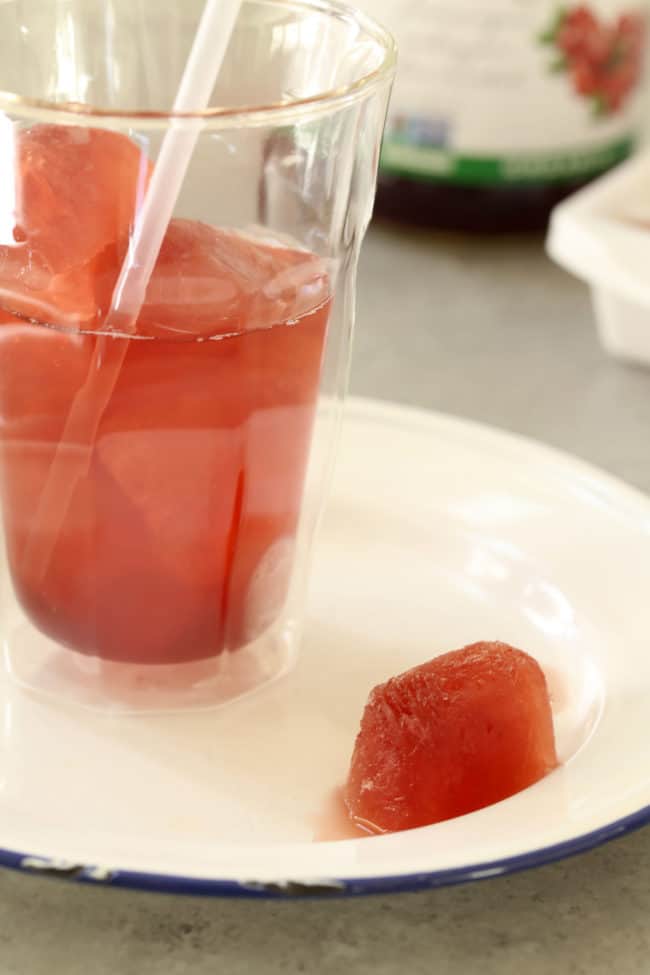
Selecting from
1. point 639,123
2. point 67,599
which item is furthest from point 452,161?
point 67,599

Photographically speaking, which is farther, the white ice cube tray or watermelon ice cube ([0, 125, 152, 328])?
the white ice cube tray

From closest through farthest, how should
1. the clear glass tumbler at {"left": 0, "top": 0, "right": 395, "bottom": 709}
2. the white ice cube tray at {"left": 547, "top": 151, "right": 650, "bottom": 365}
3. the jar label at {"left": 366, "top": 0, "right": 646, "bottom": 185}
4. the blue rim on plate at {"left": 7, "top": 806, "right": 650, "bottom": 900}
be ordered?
the blue rim on plate at {"left": 7, "top": 806, "right": 650, "bottom": 900}, the clear glass tumbler at {"left": 0, "top": 0, "right": 395, "bottom": 709}, the white ice cube tray at {"left": 547, "top": 151, "right": 650, "bottom": 365}, the jar label at {"left": 366, "top": 0, "right": 646, "bottom": 185}

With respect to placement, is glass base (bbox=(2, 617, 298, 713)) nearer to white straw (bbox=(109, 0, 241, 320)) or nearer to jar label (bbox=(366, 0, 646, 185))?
white straw (bbox=(109, 0, 241, 320))

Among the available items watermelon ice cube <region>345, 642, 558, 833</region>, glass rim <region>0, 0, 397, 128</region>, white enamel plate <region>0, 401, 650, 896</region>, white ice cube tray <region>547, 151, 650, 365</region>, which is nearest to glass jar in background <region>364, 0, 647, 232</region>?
white ice cube tray <region>547, 151, 650, 365</region>

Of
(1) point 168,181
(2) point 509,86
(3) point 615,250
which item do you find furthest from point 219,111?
(2) point 509,86

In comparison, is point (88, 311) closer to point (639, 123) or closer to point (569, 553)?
point (569, 553)

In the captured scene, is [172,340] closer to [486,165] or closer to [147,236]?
[147,236]

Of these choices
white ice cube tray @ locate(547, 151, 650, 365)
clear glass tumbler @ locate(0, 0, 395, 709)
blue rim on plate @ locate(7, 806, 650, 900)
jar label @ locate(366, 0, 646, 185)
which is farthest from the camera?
jar label @ locate(366, 0, 646, 185)
